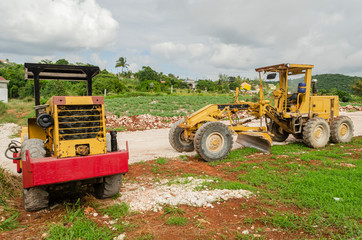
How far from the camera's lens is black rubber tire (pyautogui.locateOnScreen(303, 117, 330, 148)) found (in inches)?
366

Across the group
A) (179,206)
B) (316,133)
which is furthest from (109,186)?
(316,133)

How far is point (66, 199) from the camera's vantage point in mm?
4844

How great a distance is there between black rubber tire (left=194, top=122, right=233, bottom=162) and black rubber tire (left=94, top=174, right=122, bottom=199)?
126 inches

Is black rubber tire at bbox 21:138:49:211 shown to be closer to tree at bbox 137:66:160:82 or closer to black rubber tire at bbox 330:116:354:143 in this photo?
black rubber tire at bbox 330:116:354:143

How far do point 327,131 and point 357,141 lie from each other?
2.02 metres

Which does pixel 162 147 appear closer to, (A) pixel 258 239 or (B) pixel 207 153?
(B) pixel 207 153

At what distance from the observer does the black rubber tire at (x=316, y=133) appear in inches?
366

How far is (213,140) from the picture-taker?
7.75 m

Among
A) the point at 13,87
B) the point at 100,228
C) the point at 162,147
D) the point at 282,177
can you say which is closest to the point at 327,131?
the point at 282,177

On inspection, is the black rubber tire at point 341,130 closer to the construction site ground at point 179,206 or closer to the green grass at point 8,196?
the construction site ground at point 179,206

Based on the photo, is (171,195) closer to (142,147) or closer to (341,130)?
(142,147)

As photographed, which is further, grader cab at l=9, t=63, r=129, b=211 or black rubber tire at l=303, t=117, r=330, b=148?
black rubber tire at l=303, t=117, r=330, b=148

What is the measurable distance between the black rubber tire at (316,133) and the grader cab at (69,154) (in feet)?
24.1

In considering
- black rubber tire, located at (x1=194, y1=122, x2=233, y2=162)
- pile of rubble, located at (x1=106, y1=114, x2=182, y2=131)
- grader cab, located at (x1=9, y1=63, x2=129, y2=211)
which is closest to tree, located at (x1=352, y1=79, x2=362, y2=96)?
pile of rubble, located at (x1=106, y1=114, x2=182, y2=131)
